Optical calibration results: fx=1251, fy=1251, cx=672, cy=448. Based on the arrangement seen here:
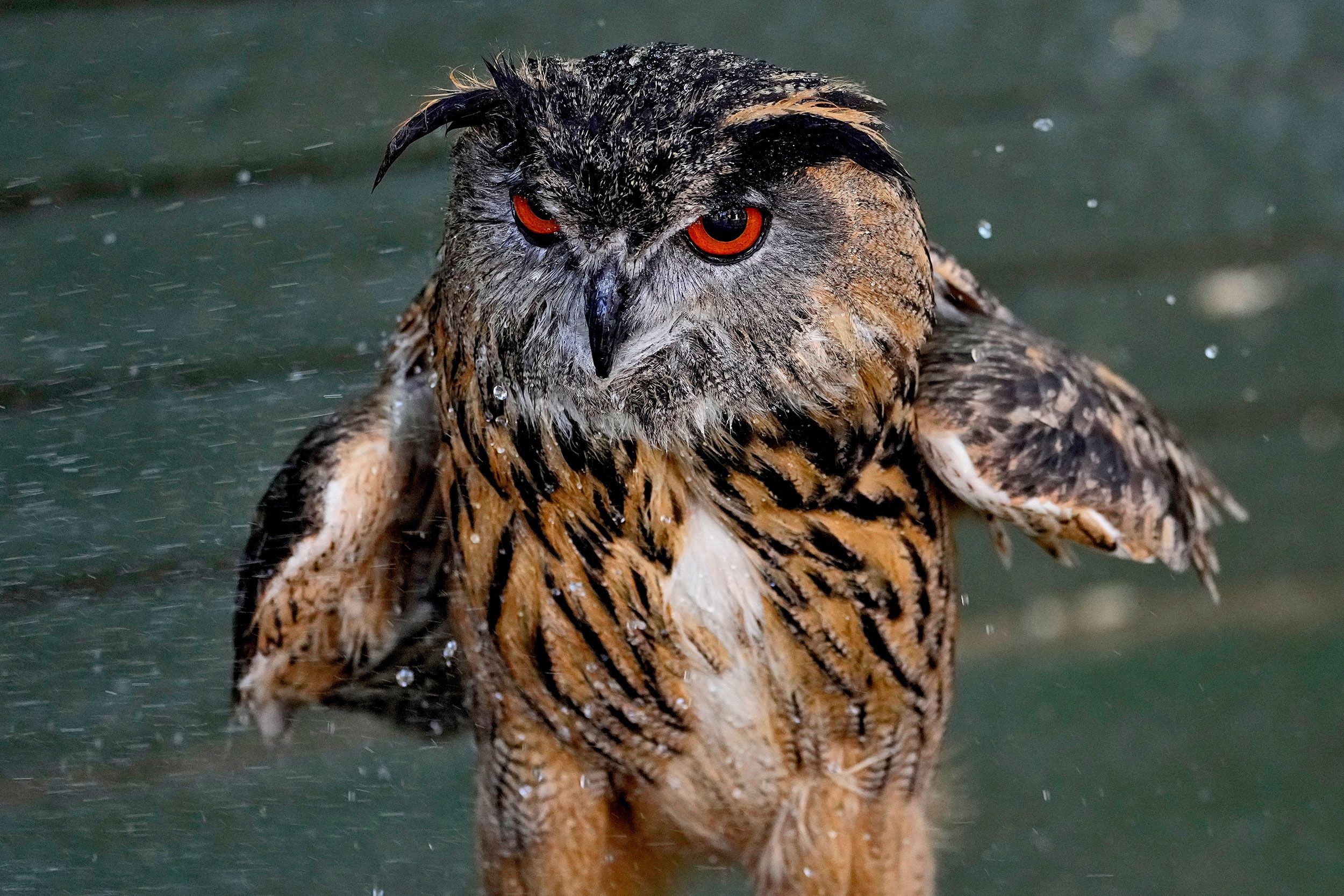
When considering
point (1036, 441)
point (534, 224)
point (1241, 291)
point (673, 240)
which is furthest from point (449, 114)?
point (1241, 291)

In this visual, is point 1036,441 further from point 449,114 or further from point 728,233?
point 449,114

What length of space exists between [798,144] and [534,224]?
0.29 m

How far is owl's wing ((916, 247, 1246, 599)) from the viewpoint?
1528mm

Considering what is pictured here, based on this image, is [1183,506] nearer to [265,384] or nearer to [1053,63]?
[1053,63]

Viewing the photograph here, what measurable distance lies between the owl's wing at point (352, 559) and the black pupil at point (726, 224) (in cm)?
55

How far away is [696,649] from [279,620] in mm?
578

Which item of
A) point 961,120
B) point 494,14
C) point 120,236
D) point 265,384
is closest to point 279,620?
point 265,384

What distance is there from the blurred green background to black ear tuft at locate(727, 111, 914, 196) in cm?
95

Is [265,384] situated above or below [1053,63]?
below

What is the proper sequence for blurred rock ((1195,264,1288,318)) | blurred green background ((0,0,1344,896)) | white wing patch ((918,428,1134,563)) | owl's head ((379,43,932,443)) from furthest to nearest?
blurred rock ((1195,264,1288,318)) → blurred green background ((0,0,1344,896)) → white wing patch ((918,428,1134,563)) → owl's head ((379,43,932,443))

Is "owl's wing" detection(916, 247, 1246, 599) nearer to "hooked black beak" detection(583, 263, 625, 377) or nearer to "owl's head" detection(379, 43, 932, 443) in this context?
"owl's head" detection(379, 43, 932, 443)

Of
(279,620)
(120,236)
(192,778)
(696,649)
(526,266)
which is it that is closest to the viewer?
(526,266)

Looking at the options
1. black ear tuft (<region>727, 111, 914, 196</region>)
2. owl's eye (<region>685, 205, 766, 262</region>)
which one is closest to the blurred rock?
black ear tuft (<region>727, 111, 914, 196</region>)

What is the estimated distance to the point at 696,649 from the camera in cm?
160
